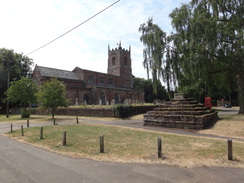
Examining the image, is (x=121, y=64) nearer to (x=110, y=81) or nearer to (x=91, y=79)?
(x=110, y=81)

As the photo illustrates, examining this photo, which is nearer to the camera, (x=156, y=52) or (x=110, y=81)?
(x=156, y=52)

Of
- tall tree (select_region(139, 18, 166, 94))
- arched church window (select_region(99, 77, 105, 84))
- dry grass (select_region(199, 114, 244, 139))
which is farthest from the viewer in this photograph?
arched church window (select_region(99, 77, 105, 84))

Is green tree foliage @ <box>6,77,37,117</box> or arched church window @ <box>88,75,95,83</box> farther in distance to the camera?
arched church window @ <box>88,75,95,83</box>

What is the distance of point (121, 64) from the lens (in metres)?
62.4

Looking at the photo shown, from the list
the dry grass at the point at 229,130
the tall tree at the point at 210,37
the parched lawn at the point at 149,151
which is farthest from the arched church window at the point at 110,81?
the parched lawn at the point at 149,151

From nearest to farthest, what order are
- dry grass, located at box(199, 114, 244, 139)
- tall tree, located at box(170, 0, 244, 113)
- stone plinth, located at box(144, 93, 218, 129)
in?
dry grass, located at box(199, 114, 244, 139)
stone plinth, located at box(144, 93, 218, 129)
tall tree, located at box(170, 0, 244, 113)

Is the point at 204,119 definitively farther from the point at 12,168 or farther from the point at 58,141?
the point at 12,168

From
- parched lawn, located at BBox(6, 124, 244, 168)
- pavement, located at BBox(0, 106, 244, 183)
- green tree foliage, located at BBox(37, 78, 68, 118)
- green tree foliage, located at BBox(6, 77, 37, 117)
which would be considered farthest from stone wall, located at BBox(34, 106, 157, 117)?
pavement, located at BBox(0, 106, 244, 183)

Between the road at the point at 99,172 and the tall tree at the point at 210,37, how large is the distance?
1350 centimetres

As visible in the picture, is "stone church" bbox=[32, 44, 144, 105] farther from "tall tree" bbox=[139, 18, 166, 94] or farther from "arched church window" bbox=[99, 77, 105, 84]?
"tall tree" bbox=[139, 18, 166, 94]

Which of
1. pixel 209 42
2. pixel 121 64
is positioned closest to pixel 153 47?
pixel 209 42

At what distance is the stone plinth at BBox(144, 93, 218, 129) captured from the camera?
46.9ft

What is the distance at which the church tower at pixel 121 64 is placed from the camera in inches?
2451

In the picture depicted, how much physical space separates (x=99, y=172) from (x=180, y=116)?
10822 mm
